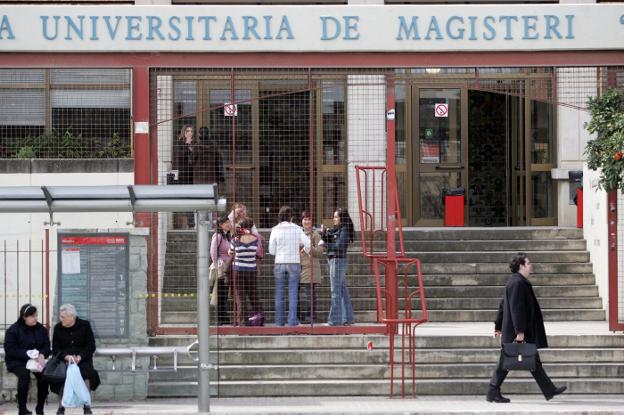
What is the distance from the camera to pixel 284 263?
685 inches

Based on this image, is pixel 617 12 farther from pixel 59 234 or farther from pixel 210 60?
pixel 59 234

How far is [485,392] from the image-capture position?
52.6 ft

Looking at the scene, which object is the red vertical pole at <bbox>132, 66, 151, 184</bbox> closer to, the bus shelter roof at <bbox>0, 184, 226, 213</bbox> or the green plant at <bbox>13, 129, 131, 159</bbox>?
the green plant at <bbox>13, 129, 131, 159</bbox>

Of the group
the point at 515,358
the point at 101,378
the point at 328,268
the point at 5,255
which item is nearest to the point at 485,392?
the point at 515,358

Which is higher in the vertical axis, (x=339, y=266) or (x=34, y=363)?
(x=339, y=266)

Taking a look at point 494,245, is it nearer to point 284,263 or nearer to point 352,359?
point 284,263

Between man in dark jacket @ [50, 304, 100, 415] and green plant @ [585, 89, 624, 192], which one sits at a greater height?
green plant @ [585, 89, 624, 192]

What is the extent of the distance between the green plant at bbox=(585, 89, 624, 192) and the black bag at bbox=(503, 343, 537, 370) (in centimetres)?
265

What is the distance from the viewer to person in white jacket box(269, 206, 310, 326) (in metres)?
17.3

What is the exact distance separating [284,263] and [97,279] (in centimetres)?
280

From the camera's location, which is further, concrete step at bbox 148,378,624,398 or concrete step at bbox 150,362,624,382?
concrete step at bbox 150,362,624,382

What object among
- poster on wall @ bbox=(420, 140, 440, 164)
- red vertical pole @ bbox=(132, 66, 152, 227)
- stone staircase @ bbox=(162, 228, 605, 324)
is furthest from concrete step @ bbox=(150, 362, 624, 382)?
poster on wall @ bbox=(420, 140, 440, 164)

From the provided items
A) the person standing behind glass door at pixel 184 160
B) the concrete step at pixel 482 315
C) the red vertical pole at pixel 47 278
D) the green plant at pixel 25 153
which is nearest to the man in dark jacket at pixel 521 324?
the concrete step at pixel 482 315

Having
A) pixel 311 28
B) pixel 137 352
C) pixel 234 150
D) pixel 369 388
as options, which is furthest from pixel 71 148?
pixel 369 388
